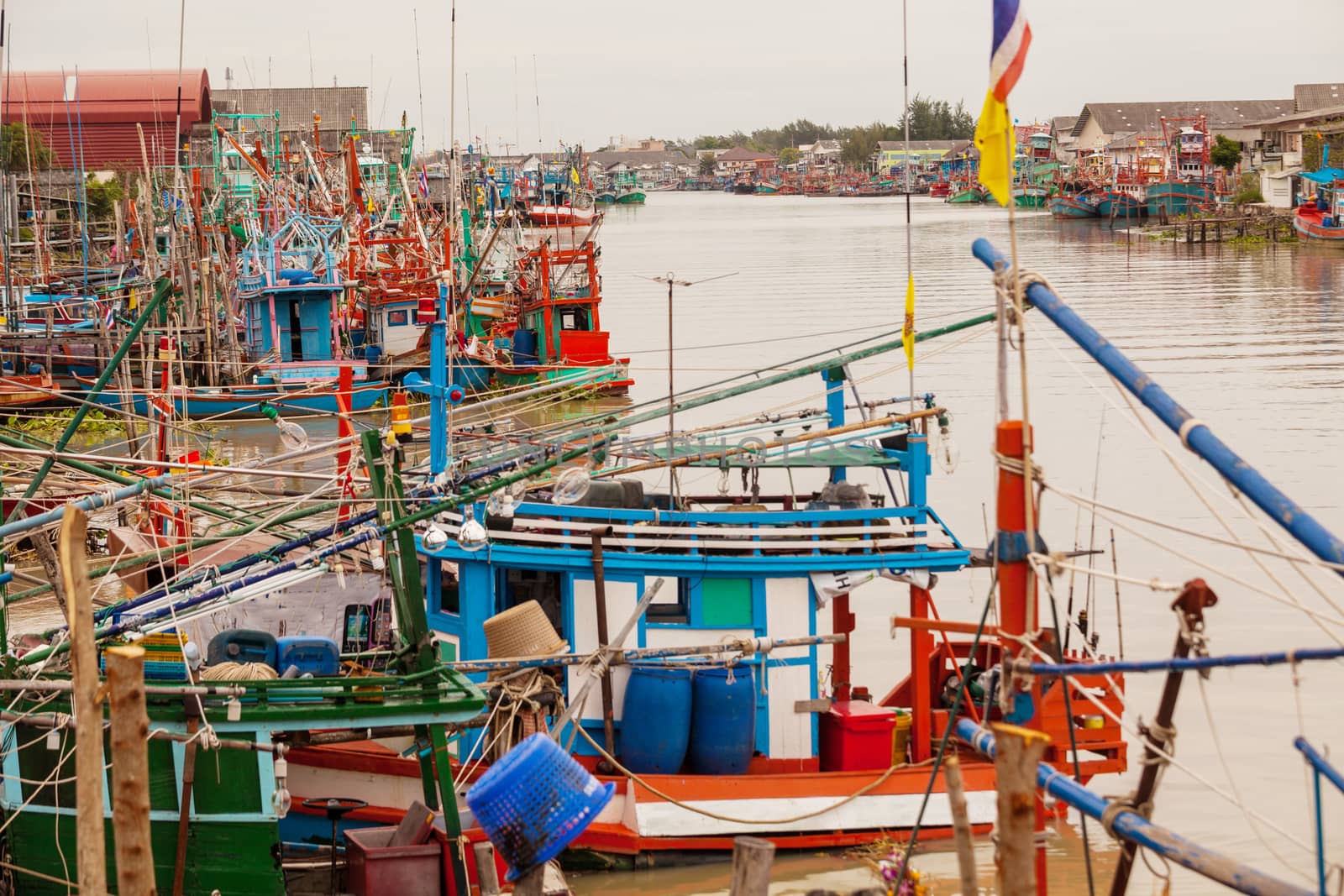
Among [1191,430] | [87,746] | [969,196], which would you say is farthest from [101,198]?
[969,196]

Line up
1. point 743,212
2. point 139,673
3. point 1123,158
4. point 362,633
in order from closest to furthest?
1. point 139,673
2. point 362,633
3. point 1123,158
4. point 743,212

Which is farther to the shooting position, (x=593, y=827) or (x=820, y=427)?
(x=820, y=427)

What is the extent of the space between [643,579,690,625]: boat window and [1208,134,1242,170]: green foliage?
87934 millimetres

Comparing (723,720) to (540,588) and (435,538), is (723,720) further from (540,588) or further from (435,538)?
(435,538)

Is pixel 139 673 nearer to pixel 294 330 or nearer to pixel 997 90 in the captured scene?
pixel 997 90

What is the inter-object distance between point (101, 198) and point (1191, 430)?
196ft

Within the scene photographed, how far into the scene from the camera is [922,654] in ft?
35.9

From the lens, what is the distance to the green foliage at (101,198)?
59.7 m

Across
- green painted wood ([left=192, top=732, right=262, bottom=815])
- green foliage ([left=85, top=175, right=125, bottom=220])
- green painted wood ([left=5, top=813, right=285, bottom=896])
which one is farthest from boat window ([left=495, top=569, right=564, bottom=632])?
green foliage ([left=85, top=175, right=125, bottom=220])

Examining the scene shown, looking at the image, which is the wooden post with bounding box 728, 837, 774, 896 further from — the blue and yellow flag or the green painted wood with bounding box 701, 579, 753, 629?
the green painted wood with bounding box 701, 579, 753, 629

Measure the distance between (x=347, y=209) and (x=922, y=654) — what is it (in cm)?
2843

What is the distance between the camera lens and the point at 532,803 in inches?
252

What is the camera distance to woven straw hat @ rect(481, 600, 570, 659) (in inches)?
425

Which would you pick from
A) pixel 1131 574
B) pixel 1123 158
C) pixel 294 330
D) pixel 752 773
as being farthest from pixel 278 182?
pixel 1123 158
